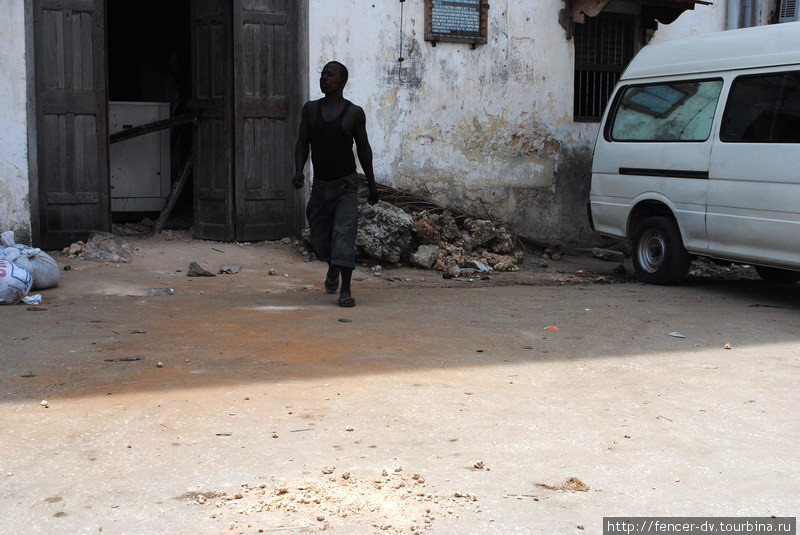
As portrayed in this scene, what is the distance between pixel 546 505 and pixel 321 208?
4.36 meters

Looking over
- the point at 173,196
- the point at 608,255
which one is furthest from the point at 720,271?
the point at 173,196

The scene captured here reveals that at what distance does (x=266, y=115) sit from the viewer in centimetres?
1009

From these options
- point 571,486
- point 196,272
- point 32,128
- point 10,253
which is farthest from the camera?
point 32,128

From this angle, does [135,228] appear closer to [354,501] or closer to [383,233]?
[383,233]

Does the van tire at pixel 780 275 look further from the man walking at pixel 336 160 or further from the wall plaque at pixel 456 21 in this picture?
the man walking at pixel 336 160

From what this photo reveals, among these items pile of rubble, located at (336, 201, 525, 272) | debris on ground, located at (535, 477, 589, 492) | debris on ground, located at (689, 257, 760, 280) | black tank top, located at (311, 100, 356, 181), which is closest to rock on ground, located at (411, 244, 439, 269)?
pile of rubble, located at (336, 201, 525, 272)

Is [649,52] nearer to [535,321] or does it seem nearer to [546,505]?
[535,321]

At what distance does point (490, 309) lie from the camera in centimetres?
728

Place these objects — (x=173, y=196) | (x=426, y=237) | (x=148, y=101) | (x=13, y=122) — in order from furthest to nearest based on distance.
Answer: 1. (x=148, y=101)
2. (x=173, y=196)
3. (x=426, y=237)
4. (x=13, y=122)

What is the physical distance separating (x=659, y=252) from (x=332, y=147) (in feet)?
11.5

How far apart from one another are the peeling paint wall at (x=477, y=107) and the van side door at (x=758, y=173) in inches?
134

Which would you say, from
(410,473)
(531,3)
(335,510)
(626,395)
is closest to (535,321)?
(626,395)

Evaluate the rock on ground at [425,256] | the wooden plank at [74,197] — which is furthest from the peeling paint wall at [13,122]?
the rock on ground at [425,256]

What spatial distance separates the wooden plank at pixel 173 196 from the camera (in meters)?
10.7
